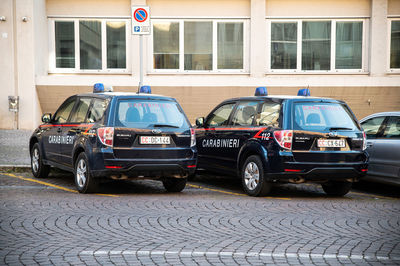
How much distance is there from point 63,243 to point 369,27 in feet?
55.6

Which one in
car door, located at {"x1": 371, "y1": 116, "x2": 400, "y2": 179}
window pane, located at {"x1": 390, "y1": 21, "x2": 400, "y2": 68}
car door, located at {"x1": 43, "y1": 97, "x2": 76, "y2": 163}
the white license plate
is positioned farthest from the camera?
window pane, located at {"x1": 390, "y1": 21, "x2": 400, "y2": 68}

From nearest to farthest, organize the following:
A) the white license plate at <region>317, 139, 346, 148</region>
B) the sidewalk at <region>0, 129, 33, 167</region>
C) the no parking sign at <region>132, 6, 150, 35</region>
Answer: the white license plate at <region>317, 139, 346, 148</region> → the no parking sign at <region>132, 6, 150, 35</region> → the sidewalk at <region>0, 129, 33, 167</region>

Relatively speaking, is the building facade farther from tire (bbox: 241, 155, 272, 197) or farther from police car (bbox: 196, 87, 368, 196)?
tire (bbox: 241, 155, 272, 197)

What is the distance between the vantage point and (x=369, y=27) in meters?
20.5

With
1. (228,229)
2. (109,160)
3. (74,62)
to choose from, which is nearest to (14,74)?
(74,62)

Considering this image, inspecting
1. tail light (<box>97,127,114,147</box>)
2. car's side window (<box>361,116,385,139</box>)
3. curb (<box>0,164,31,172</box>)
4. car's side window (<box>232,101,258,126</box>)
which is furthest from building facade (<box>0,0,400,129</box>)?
tail light (<box>97,127,114,147</box>)

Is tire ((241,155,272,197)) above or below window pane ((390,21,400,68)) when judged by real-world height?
below

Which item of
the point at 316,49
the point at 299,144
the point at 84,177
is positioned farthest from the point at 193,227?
the point at 316,49

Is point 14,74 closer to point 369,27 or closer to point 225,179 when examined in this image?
point 225,179

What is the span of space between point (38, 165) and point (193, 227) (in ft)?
18.2

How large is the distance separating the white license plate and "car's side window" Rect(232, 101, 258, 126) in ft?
4.11

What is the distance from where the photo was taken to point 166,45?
2073 cm

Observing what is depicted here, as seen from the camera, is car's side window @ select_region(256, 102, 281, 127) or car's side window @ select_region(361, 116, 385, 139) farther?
car's side window @ select_region(361, 116, 385, 139)

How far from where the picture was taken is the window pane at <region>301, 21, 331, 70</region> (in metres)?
20.8
